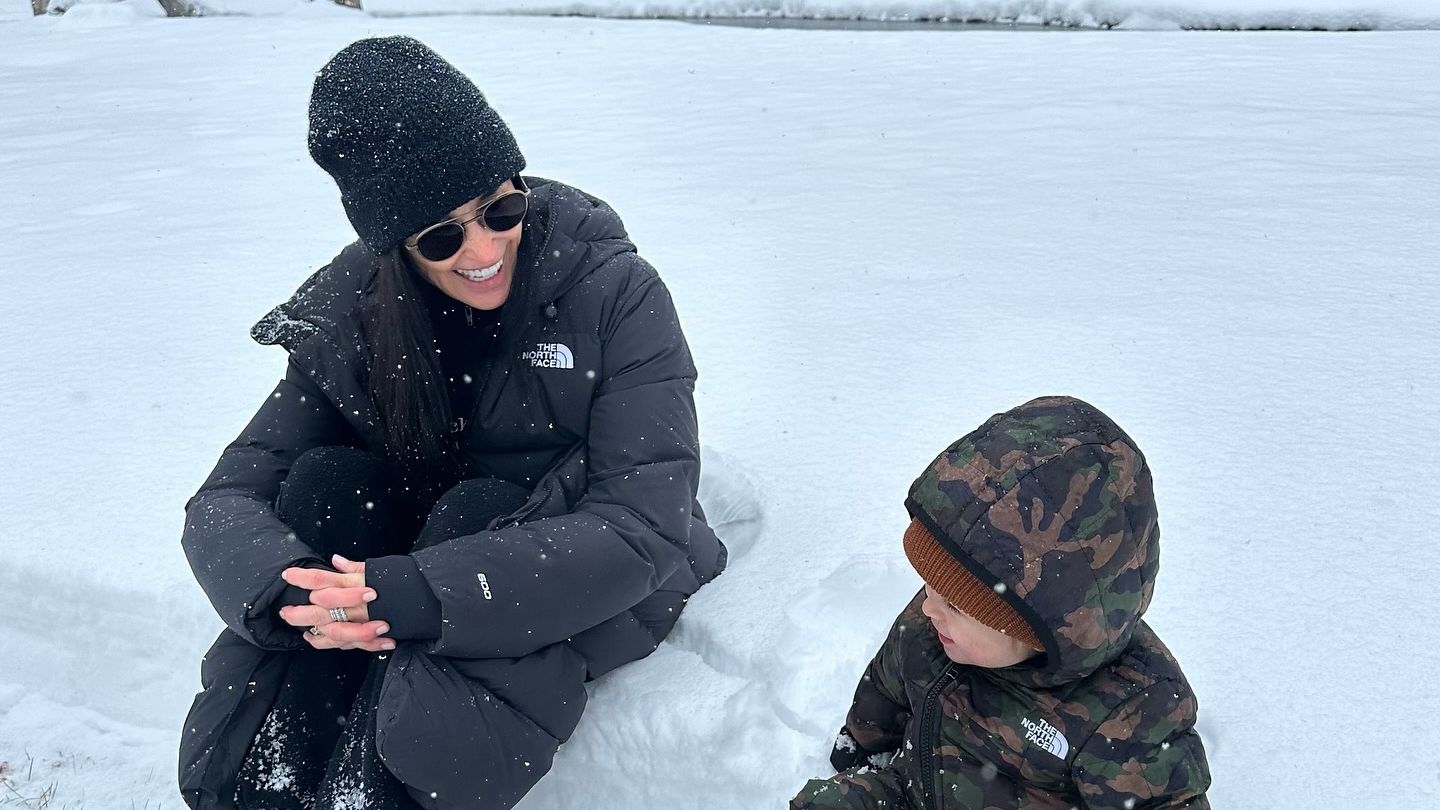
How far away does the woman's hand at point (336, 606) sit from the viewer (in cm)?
197

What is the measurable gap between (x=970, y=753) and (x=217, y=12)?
54.9ft

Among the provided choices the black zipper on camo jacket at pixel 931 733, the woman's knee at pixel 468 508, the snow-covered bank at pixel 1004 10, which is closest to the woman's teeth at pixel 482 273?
the woman's knee at pixel 468 508

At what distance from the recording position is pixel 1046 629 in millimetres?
1609

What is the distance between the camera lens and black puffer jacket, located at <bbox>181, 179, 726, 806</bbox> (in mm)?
2012

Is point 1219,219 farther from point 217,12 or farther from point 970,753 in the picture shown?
point 217,12

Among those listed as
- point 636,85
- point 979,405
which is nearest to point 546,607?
point 979,405

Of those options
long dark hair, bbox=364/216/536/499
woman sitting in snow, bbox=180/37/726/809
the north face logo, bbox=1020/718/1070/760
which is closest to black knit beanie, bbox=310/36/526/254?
woman sitting in snow, bbox=180/37/726/809

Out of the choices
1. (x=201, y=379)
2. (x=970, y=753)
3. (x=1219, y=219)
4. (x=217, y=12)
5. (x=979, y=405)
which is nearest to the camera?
(x=970, y=753)

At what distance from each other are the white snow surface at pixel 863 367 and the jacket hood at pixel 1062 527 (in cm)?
68

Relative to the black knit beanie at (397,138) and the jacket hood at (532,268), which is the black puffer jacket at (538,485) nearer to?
the jacket hood at (532,268)

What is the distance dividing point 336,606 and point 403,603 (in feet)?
0.38

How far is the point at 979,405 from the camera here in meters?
3.37

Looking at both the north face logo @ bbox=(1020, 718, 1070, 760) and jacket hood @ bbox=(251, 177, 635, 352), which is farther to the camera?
jacket hood @ bbox=(251, 177, 635, 352)

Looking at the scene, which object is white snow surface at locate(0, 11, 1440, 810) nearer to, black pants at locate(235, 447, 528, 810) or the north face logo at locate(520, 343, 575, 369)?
black pants at locate(235, 447, 528, 810)
